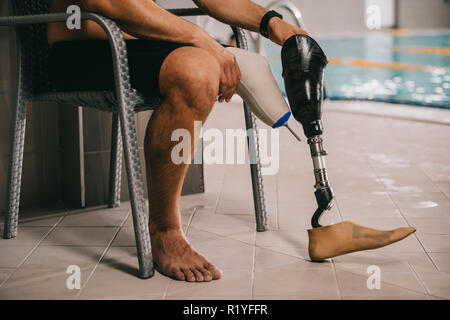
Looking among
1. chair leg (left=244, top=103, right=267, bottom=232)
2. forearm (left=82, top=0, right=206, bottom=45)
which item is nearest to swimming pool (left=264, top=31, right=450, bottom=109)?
chair leg (left=244, top=103, right=267, bottom=232)

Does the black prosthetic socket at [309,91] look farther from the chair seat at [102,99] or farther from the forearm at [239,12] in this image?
the chair seat at [102,99]

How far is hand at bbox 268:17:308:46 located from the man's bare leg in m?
0.25

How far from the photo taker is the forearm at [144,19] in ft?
4.74

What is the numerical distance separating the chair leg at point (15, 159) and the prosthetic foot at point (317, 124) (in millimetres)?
796

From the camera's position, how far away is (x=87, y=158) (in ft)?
7.18

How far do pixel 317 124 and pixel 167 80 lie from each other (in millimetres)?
401

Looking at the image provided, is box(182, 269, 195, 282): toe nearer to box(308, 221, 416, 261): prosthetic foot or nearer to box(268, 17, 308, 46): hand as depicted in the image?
box(308, 221, 416, 261): prosthetic foot

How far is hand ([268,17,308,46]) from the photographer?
161 centimetres

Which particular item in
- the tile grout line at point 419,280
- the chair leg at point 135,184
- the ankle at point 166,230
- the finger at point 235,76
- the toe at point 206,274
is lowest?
the tile grout line at point 419,280

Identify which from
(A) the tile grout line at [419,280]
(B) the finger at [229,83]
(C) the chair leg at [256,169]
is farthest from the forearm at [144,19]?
(A) the tile grout line at [419,280]

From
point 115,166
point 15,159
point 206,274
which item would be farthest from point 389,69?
point 206,274

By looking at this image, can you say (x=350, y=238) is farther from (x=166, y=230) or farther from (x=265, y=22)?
(x=265, y=22)
